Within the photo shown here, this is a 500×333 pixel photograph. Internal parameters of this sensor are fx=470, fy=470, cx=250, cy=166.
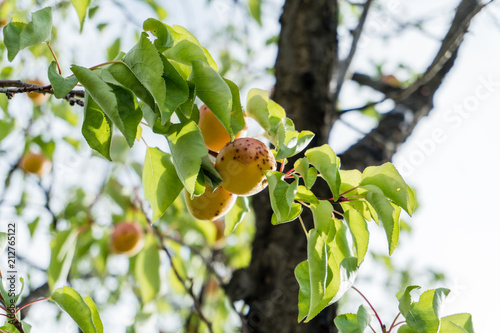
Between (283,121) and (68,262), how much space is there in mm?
960

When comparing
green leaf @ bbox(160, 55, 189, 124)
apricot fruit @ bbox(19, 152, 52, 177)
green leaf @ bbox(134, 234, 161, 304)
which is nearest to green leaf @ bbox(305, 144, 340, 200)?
green leaf @ bbox(160, 55, 189, 124)

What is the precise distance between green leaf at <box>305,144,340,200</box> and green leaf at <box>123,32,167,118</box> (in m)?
0.26

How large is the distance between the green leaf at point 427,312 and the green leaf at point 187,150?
1.22 ft

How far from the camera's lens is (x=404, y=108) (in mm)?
1900

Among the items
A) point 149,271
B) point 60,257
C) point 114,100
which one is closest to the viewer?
point 114,100

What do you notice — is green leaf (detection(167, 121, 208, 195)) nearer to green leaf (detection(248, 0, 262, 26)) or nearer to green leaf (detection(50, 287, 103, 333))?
green leaf (detection(50, 287, 103, 333))

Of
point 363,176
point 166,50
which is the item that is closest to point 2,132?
point 166,50

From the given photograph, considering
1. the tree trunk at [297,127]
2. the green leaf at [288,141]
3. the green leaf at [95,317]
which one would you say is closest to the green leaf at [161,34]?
the green leaf at [288,141]

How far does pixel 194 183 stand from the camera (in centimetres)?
66

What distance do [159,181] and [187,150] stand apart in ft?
0.40

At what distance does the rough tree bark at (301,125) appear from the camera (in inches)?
53.7

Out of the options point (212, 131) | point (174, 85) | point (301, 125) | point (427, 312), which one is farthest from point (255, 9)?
point (427, 312)

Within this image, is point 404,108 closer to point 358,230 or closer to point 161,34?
point 358,230

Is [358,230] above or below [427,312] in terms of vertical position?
above
